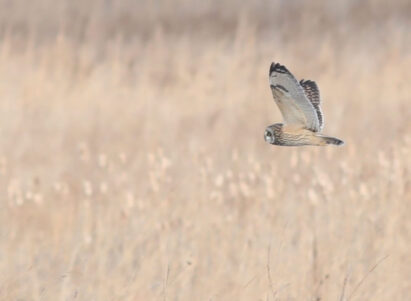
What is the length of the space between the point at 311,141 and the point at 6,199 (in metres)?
2.89

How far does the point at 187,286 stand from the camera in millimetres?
3803

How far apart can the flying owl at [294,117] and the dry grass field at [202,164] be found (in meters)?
0.83

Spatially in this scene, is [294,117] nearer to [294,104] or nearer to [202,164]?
[294,104]

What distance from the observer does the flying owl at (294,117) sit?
2.21 meters

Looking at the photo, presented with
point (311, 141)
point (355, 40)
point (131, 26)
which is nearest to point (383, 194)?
point (311, 141)

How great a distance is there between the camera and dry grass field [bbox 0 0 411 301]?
381cm

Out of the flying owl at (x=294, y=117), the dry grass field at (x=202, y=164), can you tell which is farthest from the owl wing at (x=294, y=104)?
the dry grass field at (x=202, y=164)

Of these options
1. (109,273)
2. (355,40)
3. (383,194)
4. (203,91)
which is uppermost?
(355,40)

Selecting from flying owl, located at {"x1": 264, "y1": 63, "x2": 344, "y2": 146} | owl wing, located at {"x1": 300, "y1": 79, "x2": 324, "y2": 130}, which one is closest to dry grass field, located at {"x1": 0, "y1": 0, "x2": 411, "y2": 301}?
owl wing, located at {"x1": 300, "y1": 79, "x2": 324, "y2": 130}

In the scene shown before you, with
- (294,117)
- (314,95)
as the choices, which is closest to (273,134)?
(294,117)

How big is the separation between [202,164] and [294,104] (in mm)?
2365

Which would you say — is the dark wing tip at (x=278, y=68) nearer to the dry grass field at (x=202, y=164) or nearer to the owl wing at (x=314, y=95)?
the owl wing at (x=314, y=95)

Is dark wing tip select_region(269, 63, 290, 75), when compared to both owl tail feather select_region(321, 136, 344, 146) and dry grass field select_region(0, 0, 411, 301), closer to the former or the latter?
owl tail feather select_region(321, 136, 344, 146)

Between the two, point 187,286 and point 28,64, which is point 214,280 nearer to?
point 187,286
